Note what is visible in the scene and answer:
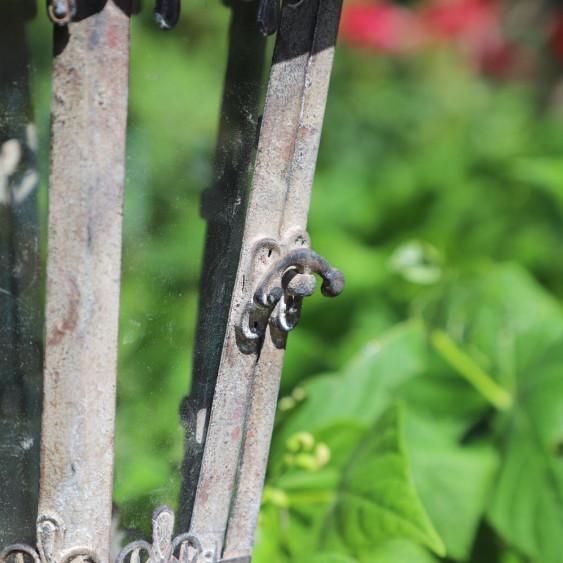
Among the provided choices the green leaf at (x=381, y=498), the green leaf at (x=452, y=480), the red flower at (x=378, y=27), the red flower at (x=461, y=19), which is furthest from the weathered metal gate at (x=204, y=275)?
the red flower at (x=461, y=19)

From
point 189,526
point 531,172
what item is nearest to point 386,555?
point 189,526

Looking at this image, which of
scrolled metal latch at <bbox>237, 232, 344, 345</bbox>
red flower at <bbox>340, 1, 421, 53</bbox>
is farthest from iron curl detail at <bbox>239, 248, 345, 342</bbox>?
red flower at <bbox>340, 1, 421, 53</bbox>

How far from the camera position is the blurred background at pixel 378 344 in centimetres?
30

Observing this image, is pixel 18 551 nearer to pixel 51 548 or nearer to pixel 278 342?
pixel 51 548

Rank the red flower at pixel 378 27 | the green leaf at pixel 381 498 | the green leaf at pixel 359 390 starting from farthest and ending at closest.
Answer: the red flower at pixel 378 27 → the green leaf at pixel 359 390 → the green leaf at pixel 381 498

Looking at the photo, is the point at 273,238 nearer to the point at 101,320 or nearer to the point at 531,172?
the point at 101,320

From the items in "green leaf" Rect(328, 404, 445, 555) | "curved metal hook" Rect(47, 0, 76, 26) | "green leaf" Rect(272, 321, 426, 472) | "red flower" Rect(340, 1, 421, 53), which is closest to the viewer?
"curved metal hook" Rect(47, 0, 76, 26)

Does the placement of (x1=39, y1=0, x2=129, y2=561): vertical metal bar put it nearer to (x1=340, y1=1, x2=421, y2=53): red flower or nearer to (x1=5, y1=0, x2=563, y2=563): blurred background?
Result: (x1=5, y1=0, x2=563, y2=563): blurred background

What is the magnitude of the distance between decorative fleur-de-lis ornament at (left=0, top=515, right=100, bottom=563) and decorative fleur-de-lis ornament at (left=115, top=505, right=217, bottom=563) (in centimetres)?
2

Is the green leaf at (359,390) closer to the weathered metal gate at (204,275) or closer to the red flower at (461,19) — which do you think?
the weathered metal gate at (204,275)

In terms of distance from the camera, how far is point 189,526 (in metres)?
0.34

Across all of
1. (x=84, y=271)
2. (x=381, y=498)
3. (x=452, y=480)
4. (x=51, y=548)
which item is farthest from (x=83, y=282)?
(x=452, y=480)

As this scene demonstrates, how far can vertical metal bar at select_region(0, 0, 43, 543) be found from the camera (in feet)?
0.97

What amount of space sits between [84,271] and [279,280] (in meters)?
0.08
